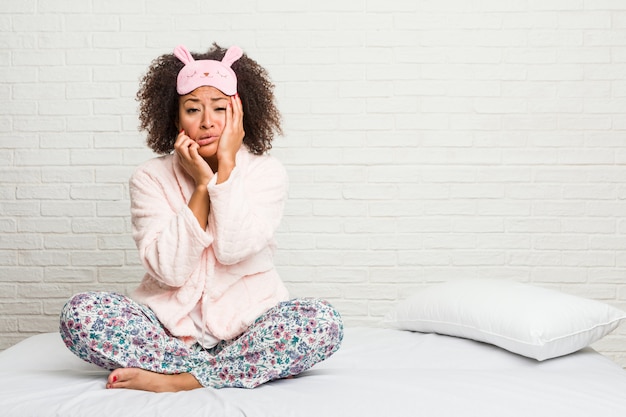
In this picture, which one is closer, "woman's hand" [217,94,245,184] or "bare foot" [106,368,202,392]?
"bare foot" [106,368,202,392]

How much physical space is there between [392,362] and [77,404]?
3.09ft

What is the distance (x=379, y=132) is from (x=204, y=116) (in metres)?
1.19

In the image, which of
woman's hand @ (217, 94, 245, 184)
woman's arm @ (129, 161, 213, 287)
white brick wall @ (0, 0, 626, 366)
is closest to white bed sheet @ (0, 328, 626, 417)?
woman's arm @ (129, 161, 213, 287)

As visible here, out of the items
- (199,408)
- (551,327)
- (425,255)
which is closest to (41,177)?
(425,255)

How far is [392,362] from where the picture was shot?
2459 mm

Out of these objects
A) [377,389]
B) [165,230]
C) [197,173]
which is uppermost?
[197,173]

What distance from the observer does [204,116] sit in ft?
8.15

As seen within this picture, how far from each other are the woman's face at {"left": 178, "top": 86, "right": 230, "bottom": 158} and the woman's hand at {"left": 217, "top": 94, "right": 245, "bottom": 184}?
0.08 feet

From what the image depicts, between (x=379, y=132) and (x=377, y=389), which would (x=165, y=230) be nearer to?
(x=377, y=389)

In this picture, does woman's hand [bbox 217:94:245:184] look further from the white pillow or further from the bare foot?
the white pillow

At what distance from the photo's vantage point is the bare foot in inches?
82.0

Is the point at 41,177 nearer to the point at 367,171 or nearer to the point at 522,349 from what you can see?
the point at 367,171

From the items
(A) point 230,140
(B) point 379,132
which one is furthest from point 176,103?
(B) point 379,132

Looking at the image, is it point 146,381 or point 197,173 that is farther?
point 197,173
